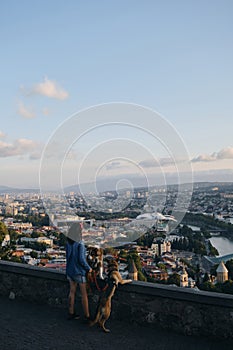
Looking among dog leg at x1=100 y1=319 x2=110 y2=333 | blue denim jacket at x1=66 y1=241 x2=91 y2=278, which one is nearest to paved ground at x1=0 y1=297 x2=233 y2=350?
dog leg at x1=100 y1=319 x2=110 y2=333

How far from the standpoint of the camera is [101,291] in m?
4.80

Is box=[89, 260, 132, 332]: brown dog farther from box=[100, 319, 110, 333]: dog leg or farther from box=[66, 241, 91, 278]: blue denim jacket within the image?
box=[66, 241, 91, 278]: blue denim jacket

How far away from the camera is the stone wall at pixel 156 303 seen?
4.02m

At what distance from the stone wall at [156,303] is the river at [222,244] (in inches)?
1443

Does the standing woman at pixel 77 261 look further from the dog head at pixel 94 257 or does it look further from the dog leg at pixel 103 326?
the dog leg at pixel 103 326

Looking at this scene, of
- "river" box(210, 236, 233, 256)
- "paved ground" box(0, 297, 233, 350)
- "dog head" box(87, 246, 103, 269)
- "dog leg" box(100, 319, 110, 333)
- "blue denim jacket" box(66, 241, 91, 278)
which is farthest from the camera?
"river" box(210, 236, 233, 256)

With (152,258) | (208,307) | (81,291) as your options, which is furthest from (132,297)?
(152,258)

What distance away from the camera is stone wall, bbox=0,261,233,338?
4020 mm

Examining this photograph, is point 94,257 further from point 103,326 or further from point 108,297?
point 103,326

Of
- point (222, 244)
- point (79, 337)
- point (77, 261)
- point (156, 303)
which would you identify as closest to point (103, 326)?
point (79, 337)

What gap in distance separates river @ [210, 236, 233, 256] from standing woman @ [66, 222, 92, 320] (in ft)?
122

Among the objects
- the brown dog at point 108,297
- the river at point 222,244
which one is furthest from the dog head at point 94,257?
the river at point 222,244

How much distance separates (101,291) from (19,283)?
1562mm

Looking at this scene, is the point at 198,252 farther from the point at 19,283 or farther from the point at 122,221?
the point at 19,283
